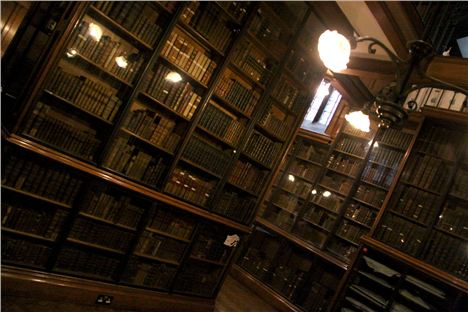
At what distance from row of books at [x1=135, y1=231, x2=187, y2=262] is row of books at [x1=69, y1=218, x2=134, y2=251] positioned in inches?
6.4

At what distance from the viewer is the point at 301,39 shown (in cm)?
427

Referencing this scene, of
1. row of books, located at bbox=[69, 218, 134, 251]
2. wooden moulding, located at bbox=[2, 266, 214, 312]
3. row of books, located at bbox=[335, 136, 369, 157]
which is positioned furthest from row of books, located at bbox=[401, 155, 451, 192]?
row of books, located at bbox=[69, 218, 134, 251]

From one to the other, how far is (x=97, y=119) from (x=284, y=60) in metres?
2.19

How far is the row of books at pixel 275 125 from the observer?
14.3ft

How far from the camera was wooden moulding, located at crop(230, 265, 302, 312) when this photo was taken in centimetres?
553

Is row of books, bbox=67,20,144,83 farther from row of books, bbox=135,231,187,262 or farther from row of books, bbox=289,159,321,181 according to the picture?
row of books, bbox=289,159,321,181

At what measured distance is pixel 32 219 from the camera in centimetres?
302

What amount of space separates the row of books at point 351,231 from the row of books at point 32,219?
4.18 m

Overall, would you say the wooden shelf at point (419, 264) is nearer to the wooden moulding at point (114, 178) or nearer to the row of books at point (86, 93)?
the wooden moulding at point (114, 178)

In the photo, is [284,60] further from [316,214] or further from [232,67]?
[316,214]

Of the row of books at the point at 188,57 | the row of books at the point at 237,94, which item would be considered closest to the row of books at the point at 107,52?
the row of books at the point at 188,57

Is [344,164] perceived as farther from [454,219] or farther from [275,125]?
[275,125]

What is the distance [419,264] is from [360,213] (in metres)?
1.53

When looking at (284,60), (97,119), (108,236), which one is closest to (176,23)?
(97,119)
